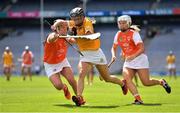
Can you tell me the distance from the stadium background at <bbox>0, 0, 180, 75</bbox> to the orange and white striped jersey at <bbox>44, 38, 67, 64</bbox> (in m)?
36.5

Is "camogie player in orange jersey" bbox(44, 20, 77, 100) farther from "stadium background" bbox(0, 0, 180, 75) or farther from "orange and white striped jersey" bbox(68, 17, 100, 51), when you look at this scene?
"stadium background" bbox(0, 0, 180, 75)

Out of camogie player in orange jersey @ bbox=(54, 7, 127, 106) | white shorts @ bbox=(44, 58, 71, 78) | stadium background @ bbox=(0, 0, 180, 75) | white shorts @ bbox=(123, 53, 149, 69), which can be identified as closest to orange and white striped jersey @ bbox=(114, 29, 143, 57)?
white shorts @ bbox=(123, 53, 149, 69)

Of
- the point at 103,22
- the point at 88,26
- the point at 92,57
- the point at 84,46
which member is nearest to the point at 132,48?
the point at 92,57

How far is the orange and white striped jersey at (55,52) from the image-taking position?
591 inches

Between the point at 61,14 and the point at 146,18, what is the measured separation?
741cm

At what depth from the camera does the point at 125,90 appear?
1587 cm

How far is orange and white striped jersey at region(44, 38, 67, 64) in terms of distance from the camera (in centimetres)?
1501

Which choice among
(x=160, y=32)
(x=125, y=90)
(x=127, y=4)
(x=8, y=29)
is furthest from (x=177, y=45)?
(x=125, y=90)

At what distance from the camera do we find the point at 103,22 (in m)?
54.8

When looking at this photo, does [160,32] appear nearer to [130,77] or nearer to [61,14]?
[61,14]

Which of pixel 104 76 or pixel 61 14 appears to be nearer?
pixel 104 76

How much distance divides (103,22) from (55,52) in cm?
3991

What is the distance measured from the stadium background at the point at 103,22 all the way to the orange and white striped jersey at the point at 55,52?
36.5 metres

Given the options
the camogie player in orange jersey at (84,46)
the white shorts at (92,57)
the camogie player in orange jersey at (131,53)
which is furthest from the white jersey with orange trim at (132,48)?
the white shorts at (92,57)
